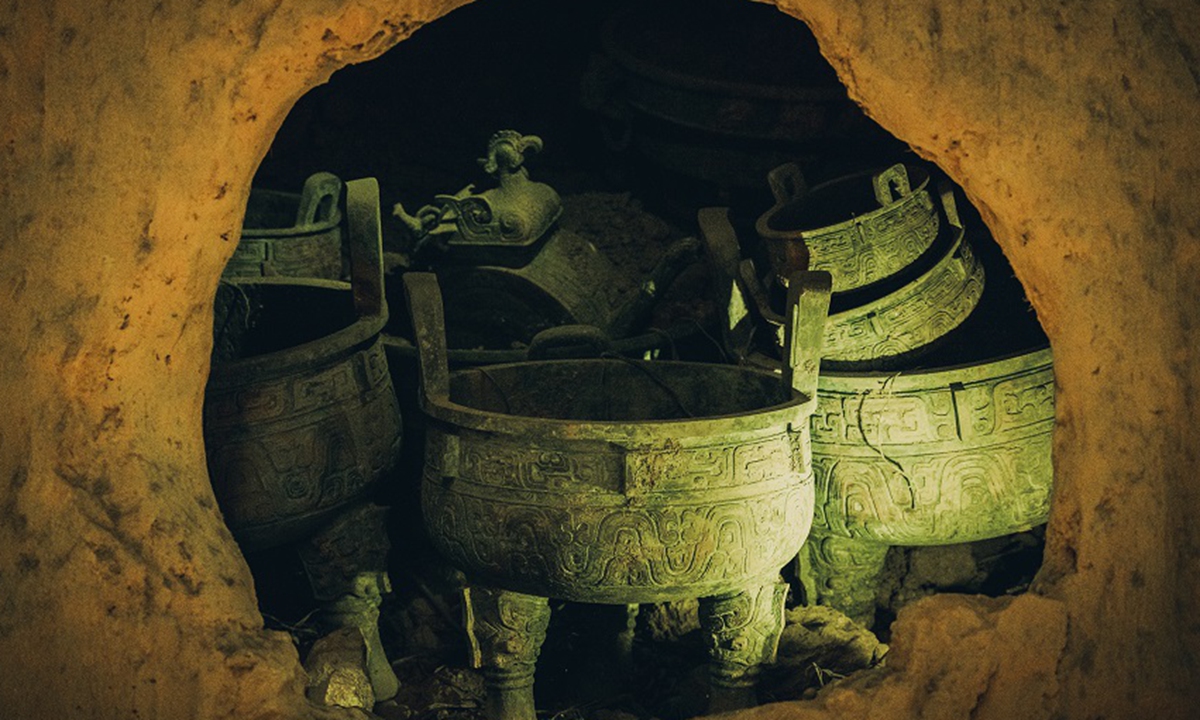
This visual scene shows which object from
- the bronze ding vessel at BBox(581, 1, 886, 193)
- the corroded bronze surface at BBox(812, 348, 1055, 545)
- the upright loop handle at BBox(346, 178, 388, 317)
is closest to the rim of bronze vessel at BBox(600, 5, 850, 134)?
the bronze ding vessel at BBox(581, 1, 886, 193)

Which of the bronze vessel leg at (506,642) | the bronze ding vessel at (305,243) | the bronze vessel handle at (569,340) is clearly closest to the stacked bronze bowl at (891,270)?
the bronze vessel handle at (569,340)

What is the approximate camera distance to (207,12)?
2.53 meters

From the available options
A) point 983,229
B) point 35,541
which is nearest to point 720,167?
point 983,229

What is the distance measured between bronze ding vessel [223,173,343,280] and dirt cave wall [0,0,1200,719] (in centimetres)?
203

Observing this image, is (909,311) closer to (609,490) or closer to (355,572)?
(609,490)

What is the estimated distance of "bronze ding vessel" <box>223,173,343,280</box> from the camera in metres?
4.78

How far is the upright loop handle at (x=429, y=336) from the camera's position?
327cm

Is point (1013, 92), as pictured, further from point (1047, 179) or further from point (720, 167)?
point (720, 167)

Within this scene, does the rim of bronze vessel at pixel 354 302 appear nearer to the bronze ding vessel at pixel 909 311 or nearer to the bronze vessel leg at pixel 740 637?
the bronze ding vessel at pixel 909 311

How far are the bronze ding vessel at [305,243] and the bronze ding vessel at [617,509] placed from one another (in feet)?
5.10

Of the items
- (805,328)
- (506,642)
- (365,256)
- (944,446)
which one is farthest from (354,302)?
(944,446)

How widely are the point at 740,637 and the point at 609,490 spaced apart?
50cm

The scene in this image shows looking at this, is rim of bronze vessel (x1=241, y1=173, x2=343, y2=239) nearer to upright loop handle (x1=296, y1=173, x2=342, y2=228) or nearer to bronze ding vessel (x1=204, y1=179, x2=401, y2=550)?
upright loop handle (x1=296, y1=173, x2=342, y2=228)

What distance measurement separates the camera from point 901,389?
3.47 m
